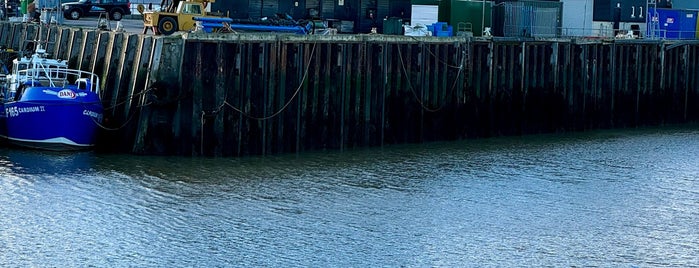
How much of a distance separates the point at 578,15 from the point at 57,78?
27.9 metres

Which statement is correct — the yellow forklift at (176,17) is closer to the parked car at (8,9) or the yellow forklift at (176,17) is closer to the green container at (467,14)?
the green container at (467,14)

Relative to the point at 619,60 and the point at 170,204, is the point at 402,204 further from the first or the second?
the point at 619,60

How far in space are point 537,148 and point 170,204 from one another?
1526 centimetres

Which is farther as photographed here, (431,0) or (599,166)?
(431,0)

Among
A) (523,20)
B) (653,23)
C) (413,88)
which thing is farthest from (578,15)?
(413,88)

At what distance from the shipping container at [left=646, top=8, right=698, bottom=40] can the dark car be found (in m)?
24.3

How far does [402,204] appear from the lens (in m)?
29.4

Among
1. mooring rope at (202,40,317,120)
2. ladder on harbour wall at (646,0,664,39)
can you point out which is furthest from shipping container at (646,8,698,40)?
mooring rope at (202,40,317,120)

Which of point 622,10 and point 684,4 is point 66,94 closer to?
point 622,10

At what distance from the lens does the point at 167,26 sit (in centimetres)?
4041

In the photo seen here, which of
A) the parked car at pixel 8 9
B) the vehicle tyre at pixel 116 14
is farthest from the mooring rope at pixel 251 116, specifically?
the vehicle tyre at pixel 116 14

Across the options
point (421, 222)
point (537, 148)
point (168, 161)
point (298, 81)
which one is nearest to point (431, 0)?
point (537, 148)

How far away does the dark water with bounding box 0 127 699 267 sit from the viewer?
24484 millimetres

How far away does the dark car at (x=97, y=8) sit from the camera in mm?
58969
